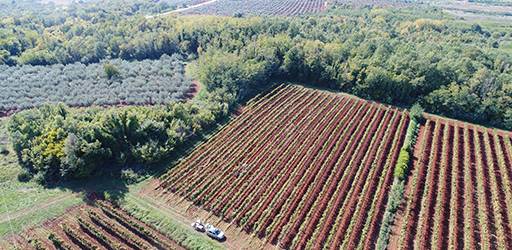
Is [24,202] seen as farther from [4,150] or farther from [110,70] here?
[110,70]

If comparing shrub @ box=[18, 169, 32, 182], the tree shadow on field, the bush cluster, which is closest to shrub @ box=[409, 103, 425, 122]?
the bush cluster

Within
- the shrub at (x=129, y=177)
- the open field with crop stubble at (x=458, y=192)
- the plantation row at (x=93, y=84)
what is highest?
the plantation row at (x=93, y=84)

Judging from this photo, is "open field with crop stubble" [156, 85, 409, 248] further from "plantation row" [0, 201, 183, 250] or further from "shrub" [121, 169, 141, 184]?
"plantation row" [0, 201, 183, 250]

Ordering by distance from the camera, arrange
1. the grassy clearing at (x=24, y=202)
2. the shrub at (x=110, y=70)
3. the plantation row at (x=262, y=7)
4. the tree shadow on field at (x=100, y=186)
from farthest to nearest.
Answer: the plantation row at (x=262, y=7)
the shrub at (x=110, y=70)
the tree shadow on field at (x=100, y=186)
the grassy clearing at (x=24, y=202)

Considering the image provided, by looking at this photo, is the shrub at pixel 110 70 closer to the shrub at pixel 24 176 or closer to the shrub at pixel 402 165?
the shrub at pixel 24 176

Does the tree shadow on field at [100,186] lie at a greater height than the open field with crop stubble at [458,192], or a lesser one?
greater

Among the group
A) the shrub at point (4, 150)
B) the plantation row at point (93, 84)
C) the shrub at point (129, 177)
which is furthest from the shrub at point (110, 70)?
the shrub at point (129, 177)

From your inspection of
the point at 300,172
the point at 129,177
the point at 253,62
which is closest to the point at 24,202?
the point at 129,177

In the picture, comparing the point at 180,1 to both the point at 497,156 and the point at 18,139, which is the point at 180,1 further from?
the point at 497,156

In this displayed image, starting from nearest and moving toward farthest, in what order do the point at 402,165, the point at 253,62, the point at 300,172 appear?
1. the point at 300,172
2. the point at 402,165
3. the point at 253,62
